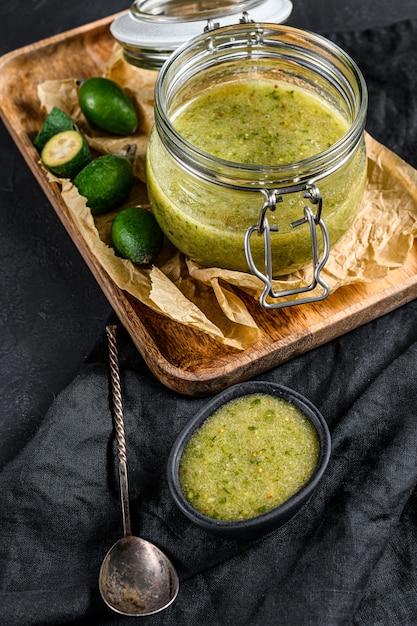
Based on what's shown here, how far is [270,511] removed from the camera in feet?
4.60

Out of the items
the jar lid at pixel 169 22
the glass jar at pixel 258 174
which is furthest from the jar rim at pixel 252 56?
the jar lid at pixel 169 22

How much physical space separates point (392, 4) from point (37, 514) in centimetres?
207

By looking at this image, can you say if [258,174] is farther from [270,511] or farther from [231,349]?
[270,511]

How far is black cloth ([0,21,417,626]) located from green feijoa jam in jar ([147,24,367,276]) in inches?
13.1

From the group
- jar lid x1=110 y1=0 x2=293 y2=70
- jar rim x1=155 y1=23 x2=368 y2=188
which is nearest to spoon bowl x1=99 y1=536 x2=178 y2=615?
jar rim x1=155 y1=23 x2=368 y2=188

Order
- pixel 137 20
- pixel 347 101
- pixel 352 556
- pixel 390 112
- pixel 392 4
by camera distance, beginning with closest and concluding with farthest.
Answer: pixel 352 556
pixel 347 101
pixel 137 20
pixel 390 112
pixel 392 4

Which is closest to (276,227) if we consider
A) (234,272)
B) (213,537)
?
(234,272)

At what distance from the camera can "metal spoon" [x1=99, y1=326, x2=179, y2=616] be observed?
4.73 feet

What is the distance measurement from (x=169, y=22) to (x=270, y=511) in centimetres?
124

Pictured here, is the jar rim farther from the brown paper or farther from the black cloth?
the black cloth

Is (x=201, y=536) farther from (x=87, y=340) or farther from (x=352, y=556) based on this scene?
(x=87, y=340)

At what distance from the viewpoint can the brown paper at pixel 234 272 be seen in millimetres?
1672

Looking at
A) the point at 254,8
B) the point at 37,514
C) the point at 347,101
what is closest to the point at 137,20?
the point at 254,8

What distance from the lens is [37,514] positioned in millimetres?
1537
